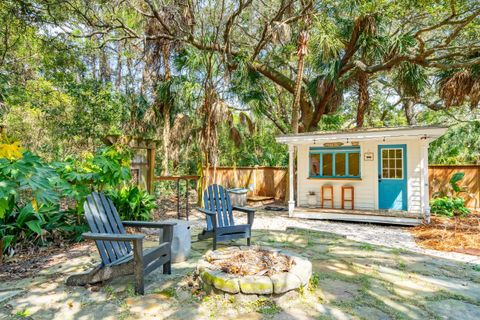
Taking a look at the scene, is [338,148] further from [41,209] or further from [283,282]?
[41,209]

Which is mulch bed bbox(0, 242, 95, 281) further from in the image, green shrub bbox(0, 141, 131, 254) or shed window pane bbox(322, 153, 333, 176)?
shed window pane bbox(322, 153, 333, 176)

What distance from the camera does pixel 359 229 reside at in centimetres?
597

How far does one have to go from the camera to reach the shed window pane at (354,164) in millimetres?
7266

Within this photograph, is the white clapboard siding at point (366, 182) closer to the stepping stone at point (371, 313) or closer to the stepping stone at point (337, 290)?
the stepping stone at point (337, 290)

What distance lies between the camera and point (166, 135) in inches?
324

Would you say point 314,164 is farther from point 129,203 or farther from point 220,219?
point 129,203

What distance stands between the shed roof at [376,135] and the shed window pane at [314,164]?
26.3 inches

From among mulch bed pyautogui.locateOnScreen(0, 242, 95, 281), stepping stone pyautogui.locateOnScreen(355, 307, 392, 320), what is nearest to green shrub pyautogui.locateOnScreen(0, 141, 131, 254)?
mulch bed pyautogui.locateOnScreen(0, 242, 95, 281)

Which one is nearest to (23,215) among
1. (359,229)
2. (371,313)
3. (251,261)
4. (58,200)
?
(58,200)

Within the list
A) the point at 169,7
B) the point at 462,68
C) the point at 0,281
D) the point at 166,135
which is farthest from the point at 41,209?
the point at 462,68

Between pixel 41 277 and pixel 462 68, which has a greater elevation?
pixel 462 68

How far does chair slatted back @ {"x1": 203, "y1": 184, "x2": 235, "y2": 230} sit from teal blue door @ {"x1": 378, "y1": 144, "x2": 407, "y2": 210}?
447 centimetres

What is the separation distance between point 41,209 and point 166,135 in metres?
4.49

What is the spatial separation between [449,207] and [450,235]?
285cm
